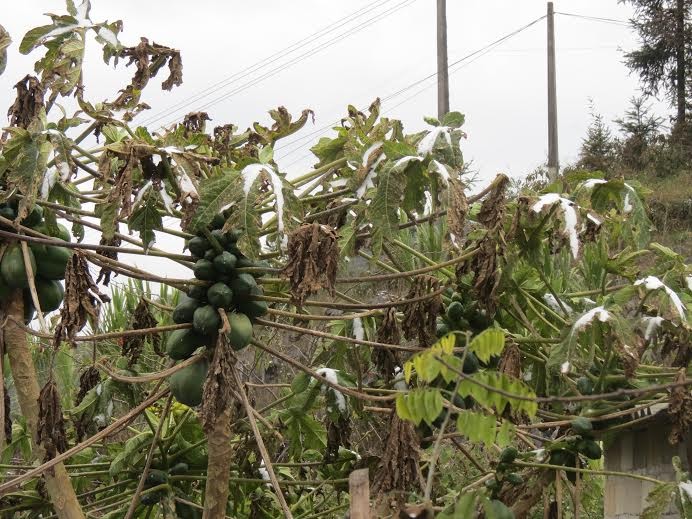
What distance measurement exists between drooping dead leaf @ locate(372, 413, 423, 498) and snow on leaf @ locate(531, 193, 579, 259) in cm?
60

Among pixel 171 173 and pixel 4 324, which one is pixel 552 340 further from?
pixel 4 324

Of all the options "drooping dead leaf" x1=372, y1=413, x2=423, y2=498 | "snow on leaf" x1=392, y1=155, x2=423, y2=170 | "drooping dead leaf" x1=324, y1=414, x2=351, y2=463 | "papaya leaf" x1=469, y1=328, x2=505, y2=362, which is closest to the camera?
A: "papaya leaf" x1=469, y1=328, x2=505, y2=362

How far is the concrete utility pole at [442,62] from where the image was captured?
51.0 feet

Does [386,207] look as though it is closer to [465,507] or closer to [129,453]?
A: [465,507]

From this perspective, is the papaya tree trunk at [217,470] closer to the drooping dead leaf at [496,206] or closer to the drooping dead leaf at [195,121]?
the drooping dead leaf at [496,206]

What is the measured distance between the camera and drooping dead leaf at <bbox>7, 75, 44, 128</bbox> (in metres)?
2.56

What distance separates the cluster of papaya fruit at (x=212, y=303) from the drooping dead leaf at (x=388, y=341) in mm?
398

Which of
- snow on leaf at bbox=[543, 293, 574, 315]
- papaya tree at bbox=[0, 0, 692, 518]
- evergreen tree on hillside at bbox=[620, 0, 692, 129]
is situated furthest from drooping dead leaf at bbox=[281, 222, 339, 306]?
evergreen tree on hillside at bbox=[620, 0, 692, 129]

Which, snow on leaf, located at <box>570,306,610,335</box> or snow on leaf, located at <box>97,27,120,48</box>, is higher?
snow on leaf, located at <box>97,27,120,48</box>

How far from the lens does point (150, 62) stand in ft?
9.67

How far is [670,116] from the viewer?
1001 inches

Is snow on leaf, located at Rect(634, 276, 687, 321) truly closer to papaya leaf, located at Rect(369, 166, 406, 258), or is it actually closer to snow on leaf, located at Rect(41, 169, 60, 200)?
papaya leaf, located at Rect(369, 166, 406, 258)

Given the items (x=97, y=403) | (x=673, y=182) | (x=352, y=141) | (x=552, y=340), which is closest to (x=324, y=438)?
(x=97, y=403)

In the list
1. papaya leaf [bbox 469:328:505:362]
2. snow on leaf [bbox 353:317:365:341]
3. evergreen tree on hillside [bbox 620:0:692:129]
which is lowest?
papaya leaf [bbox 469:328:505:362]
